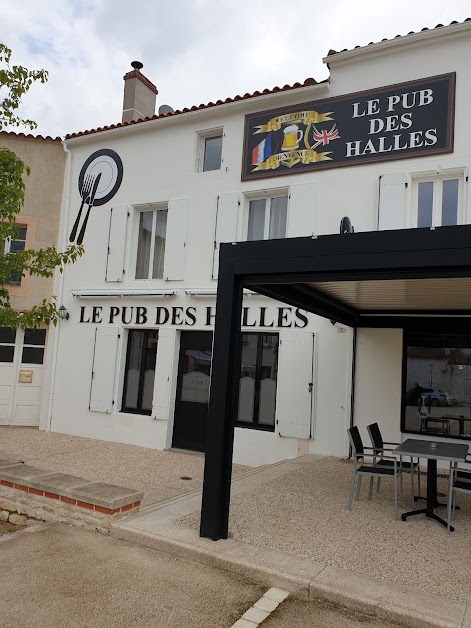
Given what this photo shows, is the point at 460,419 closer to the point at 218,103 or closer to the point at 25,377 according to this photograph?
the point at 218,103

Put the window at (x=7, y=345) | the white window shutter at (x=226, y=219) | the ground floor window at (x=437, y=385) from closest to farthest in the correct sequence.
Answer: the ground floor window at (x=437, y=385) → the white window shutter at (x=226, y=219) → the window at (x=7, y=345)

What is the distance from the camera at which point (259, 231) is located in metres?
8.98

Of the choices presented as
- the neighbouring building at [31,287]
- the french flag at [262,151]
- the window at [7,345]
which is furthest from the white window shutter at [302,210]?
the window at [7,345]

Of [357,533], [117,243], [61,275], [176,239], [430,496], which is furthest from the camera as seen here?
[61,275]

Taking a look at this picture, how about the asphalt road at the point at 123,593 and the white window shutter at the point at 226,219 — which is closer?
the asphalt road at the point at 123,593

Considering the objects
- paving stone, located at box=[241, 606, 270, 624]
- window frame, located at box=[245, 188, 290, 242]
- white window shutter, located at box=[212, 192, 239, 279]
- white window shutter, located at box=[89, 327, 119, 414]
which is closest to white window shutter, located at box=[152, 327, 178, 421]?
white window shutter, located at box=[89, 327, 119, 414]

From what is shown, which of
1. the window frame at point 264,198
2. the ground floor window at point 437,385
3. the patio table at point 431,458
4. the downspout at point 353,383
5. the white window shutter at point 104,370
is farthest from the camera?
the white window shutter at point 104,370

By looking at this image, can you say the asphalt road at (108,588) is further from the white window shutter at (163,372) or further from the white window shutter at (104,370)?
the white window shutter at (104,370)

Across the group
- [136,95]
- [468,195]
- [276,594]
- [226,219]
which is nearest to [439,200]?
[468,195]

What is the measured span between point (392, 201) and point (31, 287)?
7.02 metres

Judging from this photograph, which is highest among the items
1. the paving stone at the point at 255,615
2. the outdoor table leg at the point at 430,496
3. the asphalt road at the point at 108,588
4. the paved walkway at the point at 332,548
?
the outdoor table leg at the point at 430,496

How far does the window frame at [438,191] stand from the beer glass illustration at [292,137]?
1962 millimetres

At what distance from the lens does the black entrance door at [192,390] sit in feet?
29.8

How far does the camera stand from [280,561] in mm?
3914
